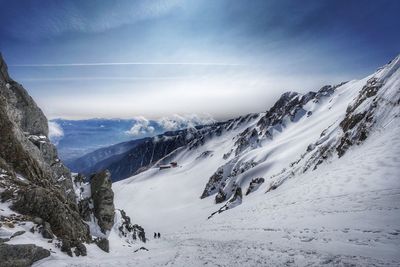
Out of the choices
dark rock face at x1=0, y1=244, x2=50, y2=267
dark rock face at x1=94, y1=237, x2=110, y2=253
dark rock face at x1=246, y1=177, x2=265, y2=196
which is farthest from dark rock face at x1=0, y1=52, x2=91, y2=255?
dark rock face at x1=246, y1=177, x2=265, y2=196

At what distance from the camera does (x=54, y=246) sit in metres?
18.8

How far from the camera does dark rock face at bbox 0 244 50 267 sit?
1501 centimetres

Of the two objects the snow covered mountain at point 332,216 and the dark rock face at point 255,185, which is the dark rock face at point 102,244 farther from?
the dark rock face at point 255,185

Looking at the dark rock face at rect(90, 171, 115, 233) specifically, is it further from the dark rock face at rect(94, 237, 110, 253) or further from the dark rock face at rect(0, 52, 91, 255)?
the dark rock face at rect(94, 237, 110, 253)

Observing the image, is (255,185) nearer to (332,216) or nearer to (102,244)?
(102,244)

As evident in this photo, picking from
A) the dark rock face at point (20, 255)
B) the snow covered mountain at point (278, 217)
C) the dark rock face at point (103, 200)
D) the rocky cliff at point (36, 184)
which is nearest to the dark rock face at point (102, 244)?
the snow covered mountain at point (278, 217)

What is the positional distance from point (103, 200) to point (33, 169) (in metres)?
12.2

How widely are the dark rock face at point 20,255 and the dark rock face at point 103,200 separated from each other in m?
17.9

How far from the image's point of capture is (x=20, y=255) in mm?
15672

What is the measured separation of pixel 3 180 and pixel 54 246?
7088 millimetres

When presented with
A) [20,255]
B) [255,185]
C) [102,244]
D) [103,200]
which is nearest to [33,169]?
[102,244]

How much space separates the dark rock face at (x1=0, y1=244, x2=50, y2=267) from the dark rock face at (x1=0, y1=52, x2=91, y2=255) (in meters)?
2.69

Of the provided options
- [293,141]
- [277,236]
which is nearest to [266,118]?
[293,141]

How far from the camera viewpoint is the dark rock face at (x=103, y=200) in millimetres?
35906
